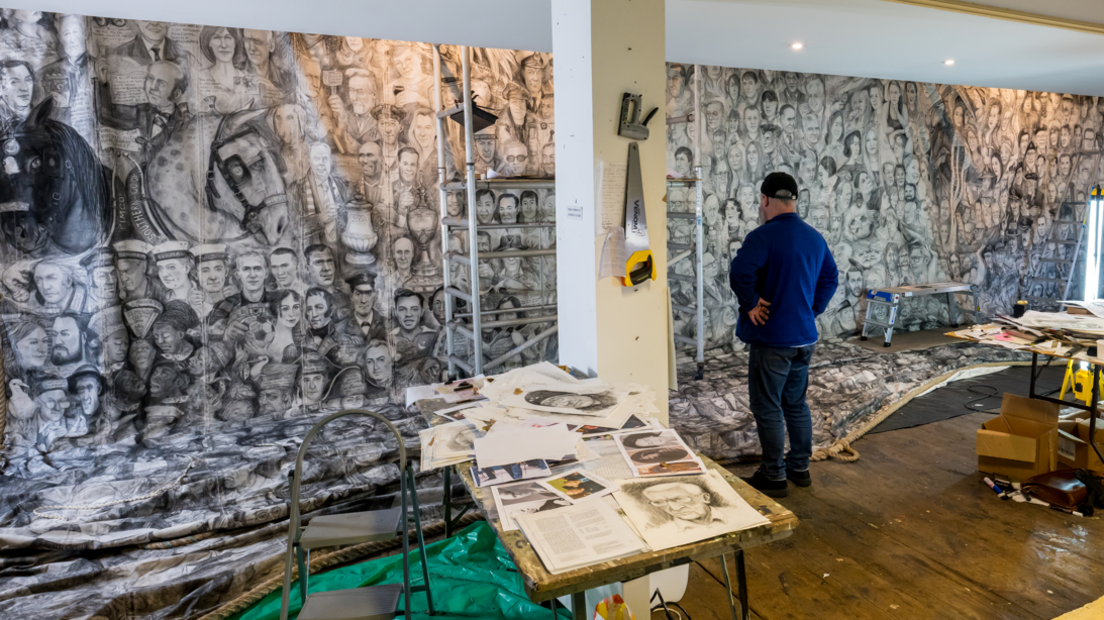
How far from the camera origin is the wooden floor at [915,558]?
213cm

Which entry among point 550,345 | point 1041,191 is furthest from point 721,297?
point 1041,191

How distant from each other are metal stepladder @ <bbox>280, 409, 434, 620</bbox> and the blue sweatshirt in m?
1.65

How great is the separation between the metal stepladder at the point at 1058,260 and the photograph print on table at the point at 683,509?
6722 mm

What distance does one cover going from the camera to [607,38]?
77.8 inches

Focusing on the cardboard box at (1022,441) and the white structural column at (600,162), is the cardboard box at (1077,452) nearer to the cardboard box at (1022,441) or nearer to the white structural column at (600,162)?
the cardboard box at (1022,441)

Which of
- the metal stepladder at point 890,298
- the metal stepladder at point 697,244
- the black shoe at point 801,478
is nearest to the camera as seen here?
the black shoe at point 801,478

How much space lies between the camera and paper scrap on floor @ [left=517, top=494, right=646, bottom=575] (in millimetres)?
1150

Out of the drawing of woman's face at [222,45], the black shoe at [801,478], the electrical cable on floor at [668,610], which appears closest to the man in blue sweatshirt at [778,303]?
the black shoe at [801,478]

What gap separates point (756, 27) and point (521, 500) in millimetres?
3036

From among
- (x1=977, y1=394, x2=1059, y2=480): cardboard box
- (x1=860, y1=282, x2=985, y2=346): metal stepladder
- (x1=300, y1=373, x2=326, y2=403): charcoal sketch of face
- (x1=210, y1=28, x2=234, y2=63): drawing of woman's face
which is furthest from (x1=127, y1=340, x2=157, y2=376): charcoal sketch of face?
(x1=860, y1=282, x2=985, y2=346): metal stepladder

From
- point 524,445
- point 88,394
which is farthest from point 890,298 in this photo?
point 88,394

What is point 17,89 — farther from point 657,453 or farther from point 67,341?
point 657,453

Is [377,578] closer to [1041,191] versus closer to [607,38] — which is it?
[607,38]

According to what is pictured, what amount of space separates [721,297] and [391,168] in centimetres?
268
